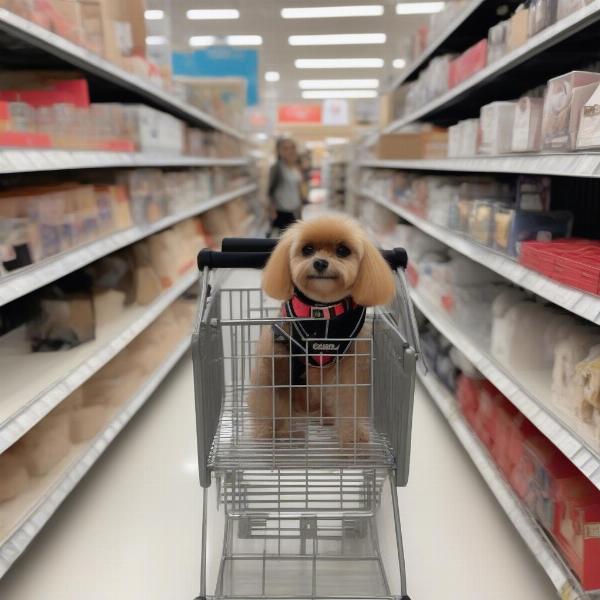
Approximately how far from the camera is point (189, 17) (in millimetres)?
8594

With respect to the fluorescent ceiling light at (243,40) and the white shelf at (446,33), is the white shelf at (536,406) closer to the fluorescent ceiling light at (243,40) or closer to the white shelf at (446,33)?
the white shelf at (446,33)

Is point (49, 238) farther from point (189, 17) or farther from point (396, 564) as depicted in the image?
point (189, 17)

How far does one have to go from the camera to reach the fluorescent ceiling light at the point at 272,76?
42.2 feet

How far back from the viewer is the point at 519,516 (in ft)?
5.72

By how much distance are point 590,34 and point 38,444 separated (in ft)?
7.53

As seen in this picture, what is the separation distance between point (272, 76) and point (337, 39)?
3.89 m

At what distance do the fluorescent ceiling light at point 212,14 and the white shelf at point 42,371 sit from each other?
271 inches

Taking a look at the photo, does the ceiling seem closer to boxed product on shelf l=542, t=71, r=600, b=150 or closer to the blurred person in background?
the blurred person in background

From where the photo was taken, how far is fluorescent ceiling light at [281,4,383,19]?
7.92 meters

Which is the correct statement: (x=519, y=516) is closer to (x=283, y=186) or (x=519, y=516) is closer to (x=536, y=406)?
(x=536, y=406)

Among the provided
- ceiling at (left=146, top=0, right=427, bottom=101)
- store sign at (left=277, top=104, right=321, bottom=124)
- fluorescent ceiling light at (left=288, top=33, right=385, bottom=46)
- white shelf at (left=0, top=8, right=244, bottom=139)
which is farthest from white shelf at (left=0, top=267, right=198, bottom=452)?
store sign at (left=277, top=104, right=321, bottom=124)

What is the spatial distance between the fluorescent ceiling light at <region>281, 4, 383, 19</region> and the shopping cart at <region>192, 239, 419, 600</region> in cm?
741

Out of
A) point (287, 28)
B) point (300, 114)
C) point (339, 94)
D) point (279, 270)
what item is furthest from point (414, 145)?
point (300, 114)

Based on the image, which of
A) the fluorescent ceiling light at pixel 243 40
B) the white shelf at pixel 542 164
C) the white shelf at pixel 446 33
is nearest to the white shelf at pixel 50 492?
the white shelf at pixel 542 164
